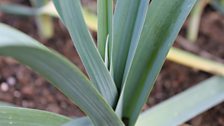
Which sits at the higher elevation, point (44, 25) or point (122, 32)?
point (122, 32)

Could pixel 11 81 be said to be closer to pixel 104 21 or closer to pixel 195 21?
pixel 195 21

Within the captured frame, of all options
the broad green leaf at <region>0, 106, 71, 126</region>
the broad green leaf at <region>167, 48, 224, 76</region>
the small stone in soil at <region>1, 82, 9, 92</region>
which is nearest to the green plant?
the broad green leaf at <region>0, 106, 71, 126</region>

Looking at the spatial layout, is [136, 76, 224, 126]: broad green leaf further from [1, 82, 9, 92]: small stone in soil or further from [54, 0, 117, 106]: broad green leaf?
[1, 82, 9, 92]: small stone in soil

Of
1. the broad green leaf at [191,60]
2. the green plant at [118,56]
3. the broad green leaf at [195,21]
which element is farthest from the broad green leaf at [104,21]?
the broad green leaf at [195,21]

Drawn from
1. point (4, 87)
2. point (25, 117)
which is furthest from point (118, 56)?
point (4, 87)

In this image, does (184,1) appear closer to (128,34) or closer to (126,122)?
(128,34)
